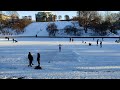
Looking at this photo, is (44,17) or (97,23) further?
(44,17)

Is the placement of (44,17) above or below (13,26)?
above

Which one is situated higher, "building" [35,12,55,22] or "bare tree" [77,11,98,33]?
"building" [35,12,55,22]

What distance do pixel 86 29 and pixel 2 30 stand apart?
21959 mm

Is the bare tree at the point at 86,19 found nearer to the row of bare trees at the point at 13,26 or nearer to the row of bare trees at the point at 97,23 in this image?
the row of bare trees at the point at 97,23

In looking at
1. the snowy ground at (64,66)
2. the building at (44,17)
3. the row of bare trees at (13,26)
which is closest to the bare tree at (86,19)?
the row of bare trees at (13,26)

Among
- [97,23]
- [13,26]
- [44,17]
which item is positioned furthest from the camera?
[44,17]

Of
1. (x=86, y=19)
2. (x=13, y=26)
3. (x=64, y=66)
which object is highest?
(x=86, y=19)

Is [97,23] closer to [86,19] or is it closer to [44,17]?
[86,19]

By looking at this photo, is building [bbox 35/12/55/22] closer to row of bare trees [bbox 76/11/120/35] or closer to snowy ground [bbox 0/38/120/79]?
row of bare trees [bbox 76/11/120/35]

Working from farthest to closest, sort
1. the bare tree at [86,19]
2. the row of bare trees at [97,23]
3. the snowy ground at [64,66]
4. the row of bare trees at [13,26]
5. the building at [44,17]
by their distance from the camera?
the building at [44,17]
the row of bare trees at [13,26]
the bare tree at [86,19]
the row of bare trees at [97,23]
the snowy ground at [64,66]

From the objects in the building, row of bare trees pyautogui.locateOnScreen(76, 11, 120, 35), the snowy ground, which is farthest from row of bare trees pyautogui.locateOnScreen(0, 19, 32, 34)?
the snowy ground

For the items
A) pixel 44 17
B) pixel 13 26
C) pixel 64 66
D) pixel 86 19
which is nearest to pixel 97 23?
pixel 86 19
